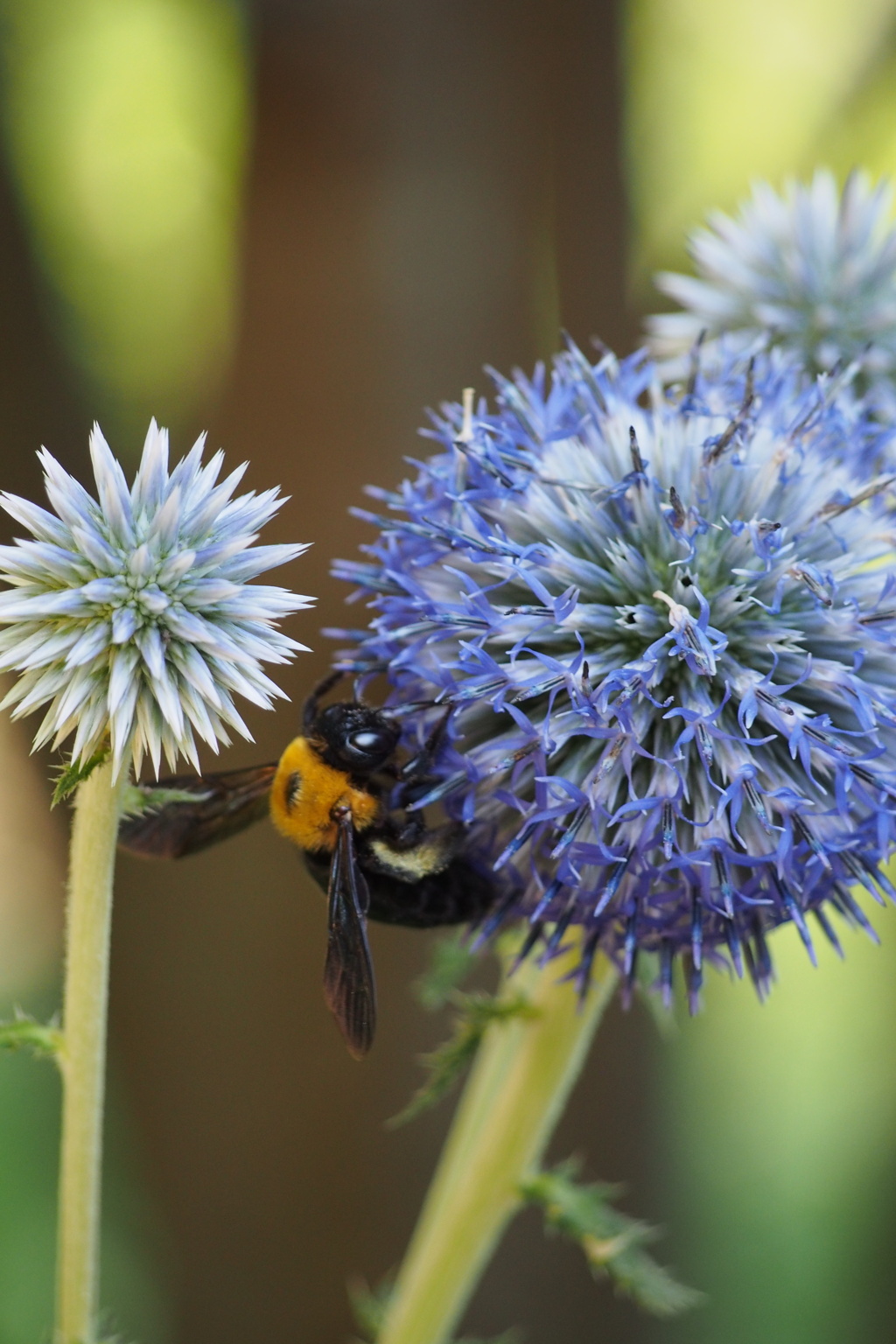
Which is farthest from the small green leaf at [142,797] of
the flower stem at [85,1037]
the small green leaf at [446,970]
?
the small green leaf at [446,970]

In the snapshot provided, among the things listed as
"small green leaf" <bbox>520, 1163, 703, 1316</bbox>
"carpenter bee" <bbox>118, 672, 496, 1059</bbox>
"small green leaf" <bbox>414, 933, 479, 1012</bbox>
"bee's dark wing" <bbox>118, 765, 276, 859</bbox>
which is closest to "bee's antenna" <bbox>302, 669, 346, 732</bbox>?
"carpenter bee" <bbox>118, 672, 496, 1059</bbox>

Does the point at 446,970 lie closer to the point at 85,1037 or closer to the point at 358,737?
the point at 358,737

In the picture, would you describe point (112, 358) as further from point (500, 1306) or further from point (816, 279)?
point (500, 1306)

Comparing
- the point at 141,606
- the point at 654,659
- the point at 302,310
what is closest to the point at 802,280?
the point at 654,659

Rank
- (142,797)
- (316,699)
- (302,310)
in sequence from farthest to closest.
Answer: (302,310)
(316,699)
(142,797)

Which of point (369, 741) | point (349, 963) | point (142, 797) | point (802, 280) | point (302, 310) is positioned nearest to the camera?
point (142, 797)

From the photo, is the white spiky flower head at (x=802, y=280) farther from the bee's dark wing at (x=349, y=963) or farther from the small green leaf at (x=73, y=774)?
the small green leaf at (x=73, y=774)

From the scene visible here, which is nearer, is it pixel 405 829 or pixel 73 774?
pixel 73 774

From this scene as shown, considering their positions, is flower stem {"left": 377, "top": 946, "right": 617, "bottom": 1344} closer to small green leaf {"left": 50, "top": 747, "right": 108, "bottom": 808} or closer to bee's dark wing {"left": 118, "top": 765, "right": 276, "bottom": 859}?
bee's dark wing {"left": 118, "top": 765, "right": 276, "bottom": 859}
